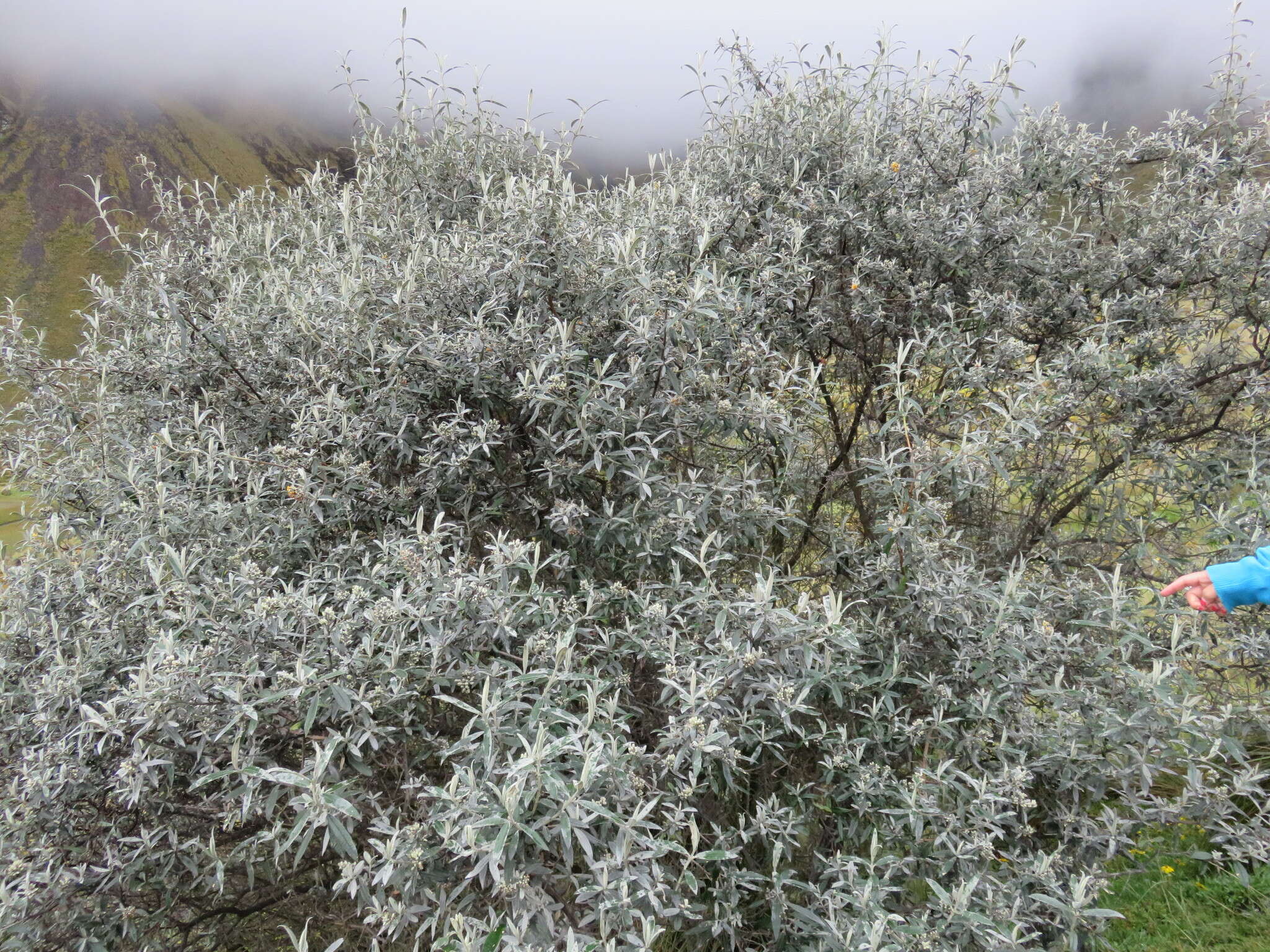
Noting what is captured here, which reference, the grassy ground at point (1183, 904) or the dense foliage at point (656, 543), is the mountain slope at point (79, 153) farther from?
the grassy ground at point (1183, 904)

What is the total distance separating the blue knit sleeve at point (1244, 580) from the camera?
2521 mm

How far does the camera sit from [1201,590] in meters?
2.65

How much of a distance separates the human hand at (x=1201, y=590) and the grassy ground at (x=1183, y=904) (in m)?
1.19

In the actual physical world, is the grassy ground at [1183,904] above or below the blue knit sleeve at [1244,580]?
below

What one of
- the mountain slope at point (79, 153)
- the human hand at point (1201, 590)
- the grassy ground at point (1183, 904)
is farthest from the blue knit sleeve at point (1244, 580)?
the mountain slope at point (79, 153)

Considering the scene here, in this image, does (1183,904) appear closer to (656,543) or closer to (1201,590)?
(1201,590)

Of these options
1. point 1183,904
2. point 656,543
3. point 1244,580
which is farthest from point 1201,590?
point 656,543

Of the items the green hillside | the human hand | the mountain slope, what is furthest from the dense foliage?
the mountain slope

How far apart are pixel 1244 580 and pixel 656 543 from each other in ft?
7.58

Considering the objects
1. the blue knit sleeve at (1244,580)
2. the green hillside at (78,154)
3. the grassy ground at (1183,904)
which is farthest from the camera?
the green hillside at (78,154)

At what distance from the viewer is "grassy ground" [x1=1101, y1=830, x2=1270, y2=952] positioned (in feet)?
10.2

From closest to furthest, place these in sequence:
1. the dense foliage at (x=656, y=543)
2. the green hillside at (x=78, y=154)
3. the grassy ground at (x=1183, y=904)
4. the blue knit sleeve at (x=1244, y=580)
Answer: the dense foliage at (x=656, y=543) < the blue knit sleeve at (x=1244, y=580) < the grassy ground at (x=1183, y=904) < the green hillside at (x=78, y=154)

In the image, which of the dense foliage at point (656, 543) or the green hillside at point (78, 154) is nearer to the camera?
the dense foliage at point (656, 543)

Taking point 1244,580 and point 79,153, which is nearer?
point 1244,580
